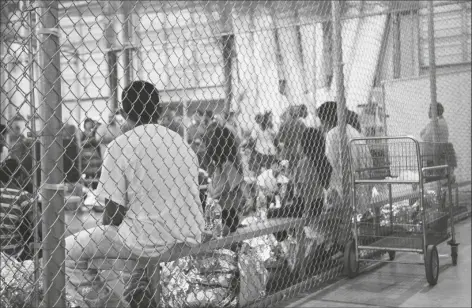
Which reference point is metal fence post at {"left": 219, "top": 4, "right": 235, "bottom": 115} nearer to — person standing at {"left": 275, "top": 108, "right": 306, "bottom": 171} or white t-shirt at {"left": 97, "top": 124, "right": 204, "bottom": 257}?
person standing at {"left": 275, "top": 108, "right": 306, "bottom": 171}

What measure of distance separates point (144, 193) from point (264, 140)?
423cm

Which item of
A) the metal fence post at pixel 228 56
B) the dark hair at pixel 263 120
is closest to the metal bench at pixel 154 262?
the metal fence post at pixel 228 56

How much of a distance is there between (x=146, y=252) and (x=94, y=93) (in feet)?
39.8

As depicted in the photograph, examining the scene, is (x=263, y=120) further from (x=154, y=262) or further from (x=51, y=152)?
(x=51, y=152)

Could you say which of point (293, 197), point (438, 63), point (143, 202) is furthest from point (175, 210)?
point (438, 63)

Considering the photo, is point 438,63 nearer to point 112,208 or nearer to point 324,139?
point 324,139

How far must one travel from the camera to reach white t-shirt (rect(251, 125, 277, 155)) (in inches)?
264

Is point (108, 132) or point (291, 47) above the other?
point (291, 47)

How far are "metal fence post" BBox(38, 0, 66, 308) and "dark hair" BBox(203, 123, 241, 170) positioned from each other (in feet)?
6.81

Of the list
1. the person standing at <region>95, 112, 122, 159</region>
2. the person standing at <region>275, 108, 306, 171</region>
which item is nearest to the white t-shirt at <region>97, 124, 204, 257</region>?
the person standing at <region>95, 112, 122, 159</region>

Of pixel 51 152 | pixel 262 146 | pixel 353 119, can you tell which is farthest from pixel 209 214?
pixel 262 146

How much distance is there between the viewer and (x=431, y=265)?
4312 mm

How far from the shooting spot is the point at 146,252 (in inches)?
122

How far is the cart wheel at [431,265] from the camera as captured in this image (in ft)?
14.1
